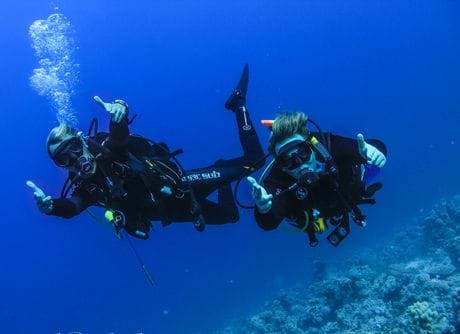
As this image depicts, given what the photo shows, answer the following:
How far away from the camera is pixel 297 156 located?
458 cm

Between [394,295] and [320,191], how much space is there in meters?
7.13

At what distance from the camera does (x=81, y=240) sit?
87.6 m

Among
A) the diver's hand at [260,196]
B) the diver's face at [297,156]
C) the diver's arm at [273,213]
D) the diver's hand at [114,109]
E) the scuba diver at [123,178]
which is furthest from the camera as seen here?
the diver's hand at [114,109]

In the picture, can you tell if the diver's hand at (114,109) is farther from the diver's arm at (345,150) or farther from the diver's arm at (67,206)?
the diver's arm at (345,150)

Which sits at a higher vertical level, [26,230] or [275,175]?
[26,230]

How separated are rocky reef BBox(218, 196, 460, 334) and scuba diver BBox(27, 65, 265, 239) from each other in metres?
4.28

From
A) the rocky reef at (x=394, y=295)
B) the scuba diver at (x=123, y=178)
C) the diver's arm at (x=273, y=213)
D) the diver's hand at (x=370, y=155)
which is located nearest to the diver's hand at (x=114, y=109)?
the scuba diver at (x=123, y=178)

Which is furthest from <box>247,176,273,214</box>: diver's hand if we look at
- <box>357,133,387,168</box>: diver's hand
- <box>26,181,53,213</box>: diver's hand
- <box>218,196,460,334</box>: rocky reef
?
<box>218,196,460,334</box>: rocky reef

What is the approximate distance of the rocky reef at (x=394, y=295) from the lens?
7.90 meters

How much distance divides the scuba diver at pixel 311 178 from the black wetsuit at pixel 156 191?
1.05m

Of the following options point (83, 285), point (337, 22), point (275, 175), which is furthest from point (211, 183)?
point (337, 22)

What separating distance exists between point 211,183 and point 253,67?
95988 mm

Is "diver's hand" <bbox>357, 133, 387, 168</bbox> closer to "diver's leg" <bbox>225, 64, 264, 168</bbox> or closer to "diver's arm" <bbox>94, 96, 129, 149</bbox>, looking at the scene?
"diver's leg" <bbox>225, 64, 264, 168</bbox>

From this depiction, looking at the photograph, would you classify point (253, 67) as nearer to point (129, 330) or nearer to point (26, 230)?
point (26, 230)
